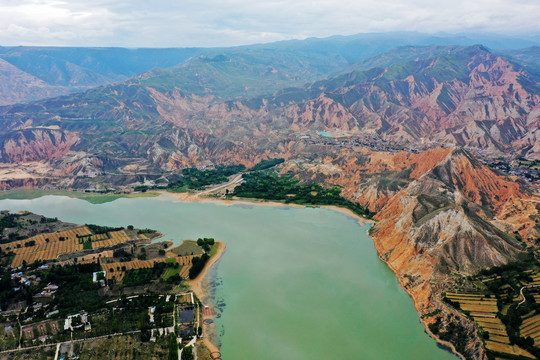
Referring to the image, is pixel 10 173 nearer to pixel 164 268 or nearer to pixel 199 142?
pixel 199 142

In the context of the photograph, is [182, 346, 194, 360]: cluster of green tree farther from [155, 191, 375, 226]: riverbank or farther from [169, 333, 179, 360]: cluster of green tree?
[155, 191, 375, 226]: riverbank

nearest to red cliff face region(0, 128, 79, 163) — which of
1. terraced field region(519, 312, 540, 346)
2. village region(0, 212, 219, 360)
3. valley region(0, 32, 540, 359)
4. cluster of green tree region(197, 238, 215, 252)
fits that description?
valley region(0, 32, 540, 359)

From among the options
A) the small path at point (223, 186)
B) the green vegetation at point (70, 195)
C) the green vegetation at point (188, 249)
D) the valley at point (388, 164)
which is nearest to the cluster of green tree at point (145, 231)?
the valley at point (388, 164)

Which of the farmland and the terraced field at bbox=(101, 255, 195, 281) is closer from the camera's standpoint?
the terraced field at bbox=(101, 255, 195, 281)

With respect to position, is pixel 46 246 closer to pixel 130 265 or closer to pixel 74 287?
pixel 130 265

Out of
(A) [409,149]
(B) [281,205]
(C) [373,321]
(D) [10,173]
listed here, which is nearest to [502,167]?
(A) [409,149]

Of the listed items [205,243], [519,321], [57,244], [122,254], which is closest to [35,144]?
[57,244]

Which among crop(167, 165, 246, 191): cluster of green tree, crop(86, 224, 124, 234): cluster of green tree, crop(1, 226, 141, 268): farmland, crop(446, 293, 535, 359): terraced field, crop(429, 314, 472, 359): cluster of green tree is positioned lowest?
crop(167, 165, 246, 191): cluster of green tree
